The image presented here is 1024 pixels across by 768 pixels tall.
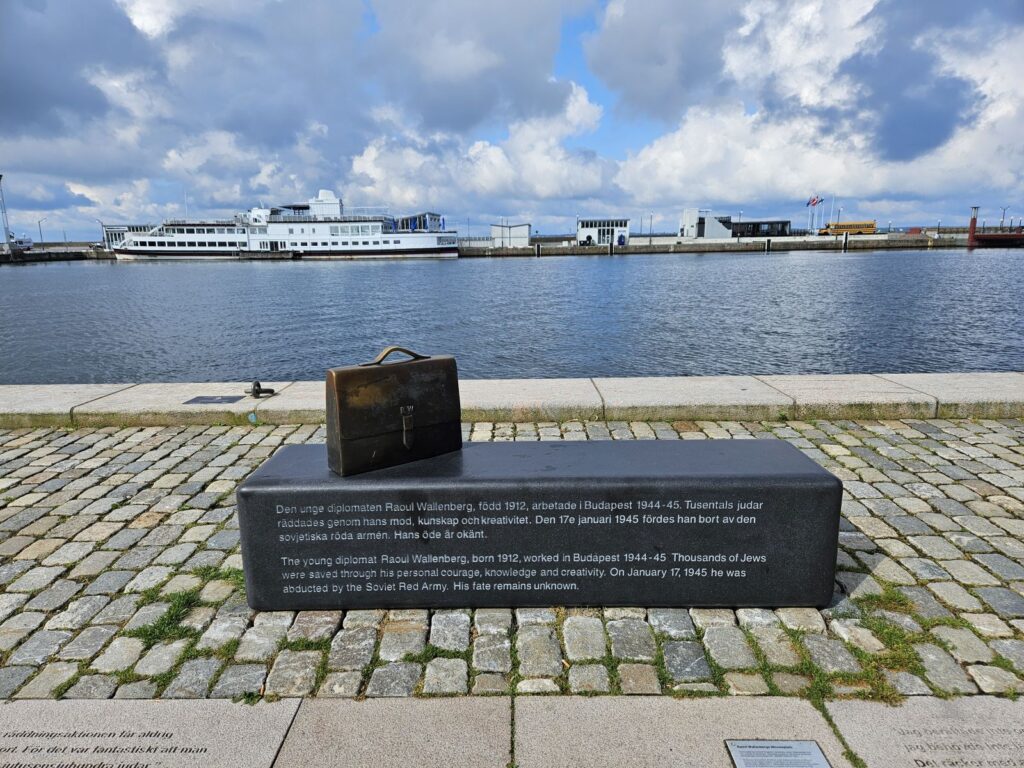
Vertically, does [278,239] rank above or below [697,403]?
above

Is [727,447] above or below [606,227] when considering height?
below

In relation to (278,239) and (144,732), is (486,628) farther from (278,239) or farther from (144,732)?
(278,239)

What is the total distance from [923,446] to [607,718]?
206 inches

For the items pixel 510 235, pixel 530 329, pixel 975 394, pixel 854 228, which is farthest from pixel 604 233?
pixel 975 394

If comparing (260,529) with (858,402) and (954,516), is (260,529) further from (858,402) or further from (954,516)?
(858,402)

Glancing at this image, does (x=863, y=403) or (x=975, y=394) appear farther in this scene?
(x=975, y=394)

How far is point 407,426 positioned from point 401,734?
157 cm

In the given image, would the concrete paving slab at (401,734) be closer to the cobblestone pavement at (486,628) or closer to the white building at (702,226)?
the cobblestone pavement at (486,628)

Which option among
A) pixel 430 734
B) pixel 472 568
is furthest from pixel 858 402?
pixel 430 734

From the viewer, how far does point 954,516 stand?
474cm

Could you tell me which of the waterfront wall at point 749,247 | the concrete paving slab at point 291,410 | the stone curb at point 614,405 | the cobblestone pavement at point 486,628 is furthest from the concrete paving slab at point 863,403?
the waterfront wall at point 749,247

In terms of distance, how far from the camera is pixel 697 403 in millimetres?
7496

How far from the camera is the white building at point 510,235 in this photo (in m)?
129

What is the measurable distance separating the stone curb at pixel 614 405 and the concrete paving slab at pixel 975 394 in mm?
12
